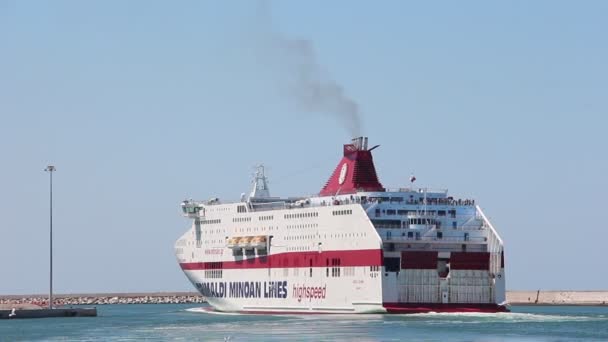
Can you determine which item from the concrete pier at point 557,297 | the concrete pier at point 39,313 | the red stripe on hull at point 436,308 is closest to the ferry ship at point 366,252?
the red stripe on hull at point 436,308

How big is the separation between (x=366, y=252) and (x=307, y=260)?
6.13 meters

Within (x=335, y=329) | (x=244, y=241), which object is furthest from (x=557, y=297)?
(x=335, y=329)

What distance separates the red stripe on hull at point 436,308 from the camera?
223ft

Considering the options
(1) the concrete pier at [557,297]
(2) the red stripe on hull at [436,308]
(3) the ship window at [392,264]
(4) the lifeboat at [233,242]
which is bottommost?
(1) the concrete pier at [557,297]

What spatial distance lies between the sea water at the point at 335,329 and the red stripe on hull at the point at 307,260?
2.69 metres

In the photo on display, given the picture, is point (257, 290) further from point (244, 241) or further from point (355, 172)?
point (355, 172)

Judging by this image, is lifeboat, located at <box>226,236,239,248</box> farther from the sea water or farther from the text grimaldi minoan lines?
the sea water

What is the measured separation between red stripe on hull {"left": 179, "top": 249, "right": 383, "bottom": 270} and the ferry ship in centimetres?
5

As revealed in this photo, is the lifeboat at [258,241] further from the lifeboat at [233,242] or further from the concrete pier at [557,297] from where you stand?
the concrete pier at [557,297]

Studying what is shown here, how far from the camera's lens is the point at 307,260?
7425cm

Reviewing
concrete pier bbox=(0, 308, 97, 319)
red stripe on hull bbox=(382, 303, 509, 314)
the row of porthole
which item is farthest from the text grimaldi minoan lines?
concrete pier bbox=(0, 308, 97, 319)

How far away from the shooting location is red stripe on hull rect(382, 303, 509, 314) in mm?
67938

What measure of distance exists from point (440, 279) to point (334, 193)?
9360mm

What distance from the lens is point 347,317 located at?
6944cm
